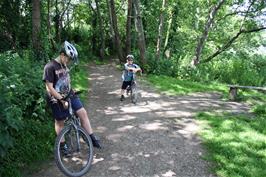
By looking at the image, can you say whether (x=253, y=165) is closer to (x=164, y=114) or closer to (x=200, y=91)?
(x=164, y=114)

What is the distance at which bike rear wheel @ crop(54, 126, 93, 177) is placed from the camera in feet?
19.7

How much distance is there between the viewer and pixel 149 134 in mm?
8469

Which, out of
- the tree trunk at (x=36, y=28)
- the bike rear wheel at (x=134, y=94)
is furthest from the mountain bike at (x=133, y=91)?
the tree trunk at (x=36, y=28)

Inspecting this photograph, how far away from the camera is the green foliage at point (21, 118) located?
17.7ft

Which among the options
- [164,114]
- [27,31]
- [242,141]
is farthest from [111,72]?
[242,141]

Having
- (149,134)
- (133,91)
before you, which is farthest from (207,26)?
(149,134)

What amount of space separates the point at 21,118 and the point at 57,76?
1131 mm

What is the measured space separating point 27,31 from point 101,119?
9.01m

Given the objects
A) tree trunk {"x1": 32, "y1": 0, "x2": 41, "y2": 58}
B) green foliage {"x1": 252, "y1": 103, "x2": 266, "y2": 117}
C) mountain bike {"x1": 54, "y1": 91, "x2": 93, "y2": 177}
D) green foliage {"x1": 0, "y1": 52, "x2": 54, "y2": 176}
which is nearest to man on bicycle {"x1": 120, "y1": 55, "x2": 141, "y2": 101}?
A: tree trunk {"x1": 32, "y1": 0, "x2": 41, "y2": 58}

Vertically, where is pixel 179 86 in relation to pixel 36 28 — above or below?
below

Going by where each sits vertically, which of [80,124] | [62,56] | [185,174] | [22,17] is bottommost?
[185,174]

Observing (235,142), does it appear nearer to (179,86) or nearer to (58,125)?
(58,125)

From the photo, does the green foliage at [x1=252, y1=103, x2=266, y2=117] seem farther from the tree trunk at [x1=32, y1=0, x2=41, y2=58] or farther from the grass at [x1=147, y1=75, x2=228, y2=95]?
the tree trunk at [x1=32, y1=0, x2=41, y2=58]

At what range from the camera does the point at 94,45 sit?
29.2 m
